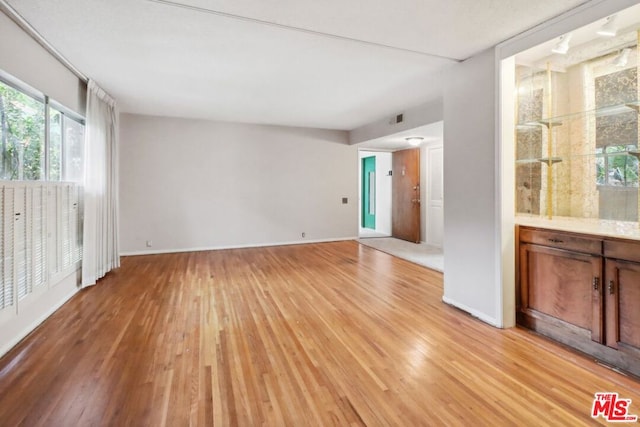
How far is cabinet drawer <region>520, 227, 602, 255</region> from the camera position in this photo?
2.24 m

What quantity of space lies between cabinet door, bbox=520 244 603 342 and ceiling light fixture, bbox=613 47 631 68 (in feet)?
5.07

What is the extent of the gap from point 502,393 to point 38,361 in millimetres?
3133

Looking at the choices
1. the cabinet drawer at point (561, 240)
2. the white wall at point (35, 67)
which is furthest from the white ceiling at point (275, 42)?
the cabinet drawer at point (561, 240)

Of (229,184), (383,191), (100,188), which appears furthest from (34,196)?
(383,191)

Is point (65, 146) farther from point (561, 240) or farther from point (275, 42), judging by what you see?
point (561, 240)

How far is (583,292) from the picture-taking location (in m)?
2.31

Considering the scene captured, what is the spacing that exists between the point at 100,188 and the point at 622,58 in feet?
18.8

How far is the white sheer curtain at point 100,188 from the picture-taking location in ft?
12.8

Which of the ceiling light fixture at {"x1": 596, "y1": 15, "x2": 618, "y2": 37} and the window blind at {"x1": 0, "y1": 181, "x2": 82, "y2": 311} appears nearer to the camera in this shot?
the ceiling light fixture at {"x1": 596, "y1": 15, "x2": 618, "y2": 37}

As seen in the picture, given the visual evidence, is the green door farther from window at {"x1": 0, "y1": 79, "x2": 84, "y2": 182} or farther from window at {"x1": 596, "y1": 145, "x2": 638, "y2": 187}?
window at {"x1": 0, "y1": 79, "x2": 84, "y2": 182}

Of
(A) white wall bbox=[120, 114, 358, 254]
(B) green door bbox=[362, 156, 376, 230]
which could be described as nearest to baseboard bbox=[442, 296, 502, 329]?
(A) white wall bbox=[120, 114, 358, 254]

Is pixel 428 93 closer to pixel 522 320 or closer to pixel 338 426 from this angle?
pixel 522 320

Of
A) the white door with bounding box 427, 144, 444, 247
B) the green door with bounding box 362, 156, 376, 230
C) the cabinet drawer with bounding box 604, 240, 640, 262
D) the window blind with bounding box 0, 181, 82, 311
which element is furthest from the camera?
the green door with bounding box 362, 156, 376, 230

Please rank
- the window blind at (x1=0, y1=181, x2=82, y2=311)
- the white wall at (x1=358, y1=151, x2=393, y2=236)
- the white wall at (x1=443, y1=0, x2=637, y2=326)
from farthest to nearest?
the white wall at (x1=358, y1=151, x2=393, y2=236)
the white wall at (x1=443, y1=0, x2=637, y2=326)
the window blind at (x1=0, y1=181, x2=82, y2=311)
